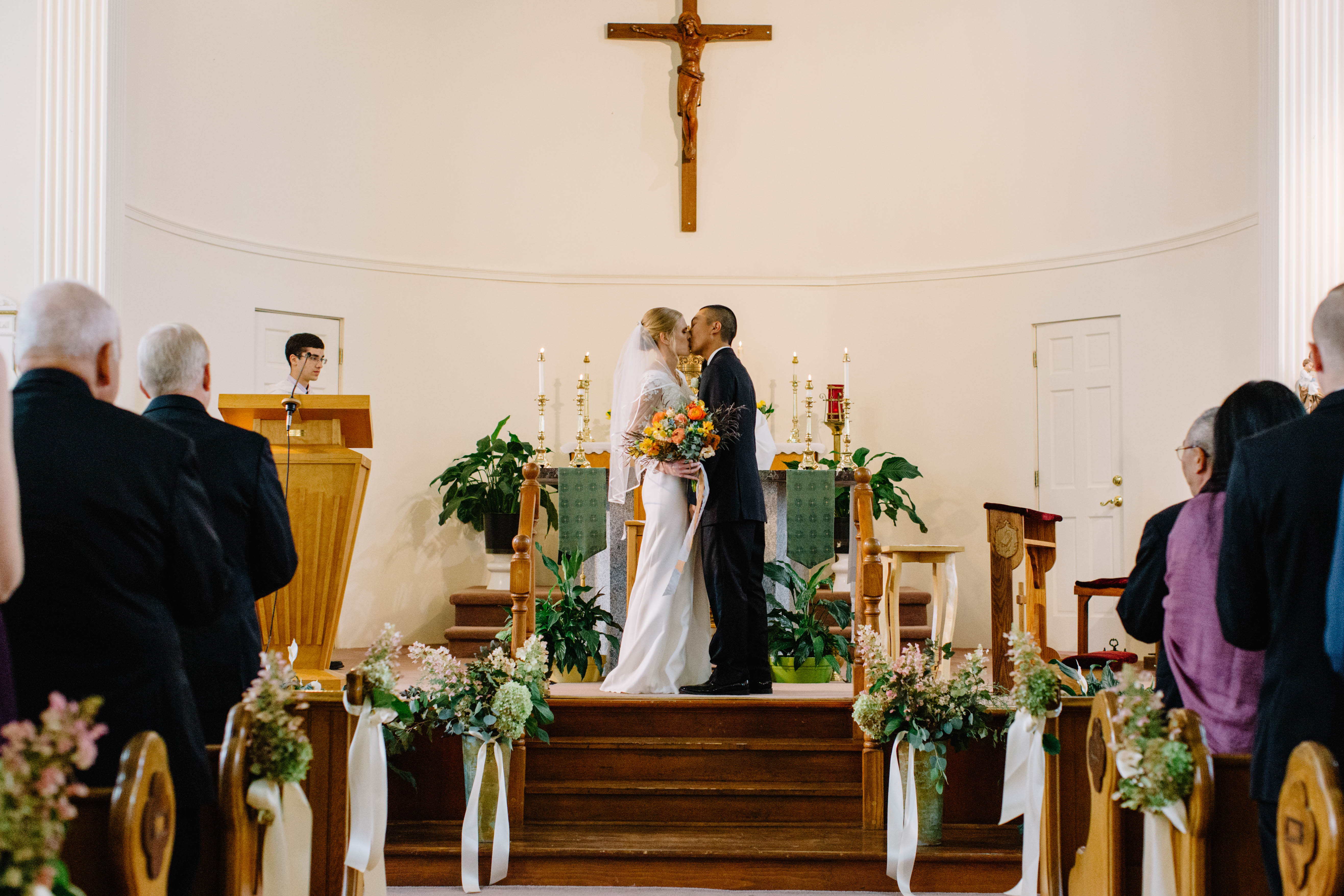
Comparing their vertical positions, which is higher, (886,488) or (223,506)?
(223,506)

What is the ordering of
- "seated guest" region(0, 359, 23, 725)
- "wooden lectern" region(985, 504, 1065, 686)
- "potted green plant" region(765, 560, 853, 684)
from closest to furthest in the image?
"seated guest" region(0, 359, 23, 725) → "potted green plant" region(765, 560, 853, 684) → "wooden lectern" region(985, 504, 1065, 686)

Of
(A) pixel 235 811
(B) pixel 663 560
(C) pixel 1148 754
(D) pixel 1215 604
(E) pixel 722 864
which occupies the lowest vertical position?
(E) pixel 722 864

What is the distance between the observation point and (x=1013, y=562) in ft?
22.7

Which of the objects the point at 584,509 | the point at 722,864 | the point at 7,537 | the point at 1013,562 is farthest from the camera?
the point at 1013,562

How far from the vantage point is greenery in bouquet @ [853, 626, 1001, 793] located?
4.27 meters

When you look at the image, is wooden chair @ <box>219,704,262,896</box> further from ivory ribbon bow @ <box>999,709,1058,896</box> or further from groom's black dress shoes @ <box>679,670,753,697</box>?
groom's black dress shoes @ <box>679,670,753,697</box>

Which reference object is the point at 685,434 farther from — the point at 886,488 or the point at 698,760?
→ the point at 886,488

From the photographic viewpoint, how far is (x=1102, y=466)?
8.29 m

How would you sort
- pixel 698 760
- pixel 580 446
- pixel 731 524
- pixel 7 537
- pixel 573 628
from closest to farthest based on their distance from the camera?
1. pixel 7 537
2. pixel 698 760
3. pixel 731 524
4. pixel 573 628
5. pixel 580 446

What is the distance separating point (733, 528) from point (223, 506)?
2616 mm

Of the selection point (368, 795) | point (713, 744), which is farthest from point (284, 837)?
point (713, 744)

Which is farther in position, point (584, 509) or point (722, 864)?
point (584, 509)

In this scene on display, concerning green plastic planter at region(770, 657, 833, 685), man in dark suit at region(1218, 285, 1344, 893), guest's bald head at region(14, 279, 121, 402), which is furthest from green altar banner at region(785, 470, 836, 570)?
guest's bald head at region(14, 279, 121, 402)

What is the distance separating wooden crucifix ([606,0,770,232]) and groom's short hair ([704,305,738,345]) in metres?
4.37
